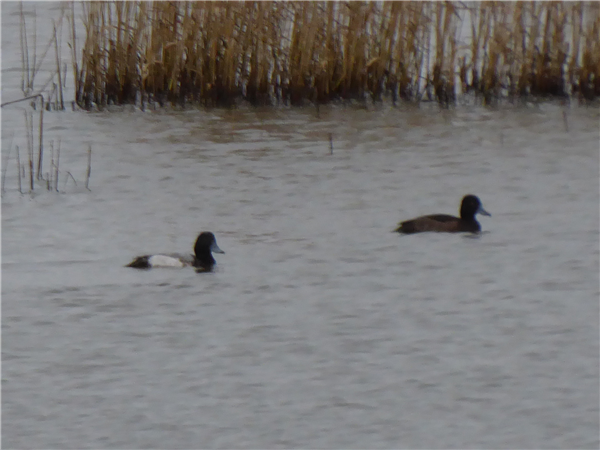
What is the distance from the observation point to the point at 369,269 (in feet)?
25.1

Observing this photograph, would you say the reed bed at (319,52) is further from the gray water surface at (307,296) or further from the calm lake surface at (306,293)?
the gray water surface at (307,296)

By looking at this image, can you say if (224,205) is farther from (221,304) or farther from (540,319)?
(540,319)

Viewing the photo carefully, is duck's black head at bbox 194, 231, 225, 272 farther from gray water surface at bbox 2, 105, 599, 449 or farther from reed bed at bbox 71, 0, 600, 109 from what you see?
reed bed at bbox 71, 0, 600, 109

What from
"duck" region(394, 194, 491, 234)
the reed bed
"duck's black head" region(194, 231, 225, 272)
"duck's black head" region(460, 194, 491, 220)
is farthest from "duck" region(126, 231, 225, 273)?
the reed bed

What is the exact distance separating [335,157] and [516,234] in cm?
308

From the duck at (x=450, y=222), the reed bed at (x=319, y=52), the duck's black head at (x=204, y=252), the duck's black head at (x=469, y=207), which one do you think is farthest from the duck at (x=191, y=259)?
the reed bed at (x=319, y=52)

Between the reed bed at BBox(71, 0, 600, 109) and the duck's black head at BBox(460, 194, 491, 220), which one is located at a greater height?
the reed bed at BBox(71, 0, 600, 109)

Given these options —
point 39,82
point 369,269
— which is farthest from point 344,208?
point 39,82

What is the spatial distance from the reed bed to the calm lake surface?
0.54m

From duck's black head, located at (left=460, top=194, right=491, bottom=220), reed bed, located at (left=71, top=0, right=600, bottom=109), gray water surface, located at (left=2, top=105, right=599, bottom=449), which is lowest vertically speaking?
gray water surface, located at (left=2, top=105, right=599, bottom=449)

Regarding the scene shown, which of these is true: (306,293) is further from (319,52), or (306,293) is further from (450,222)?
(319,52)

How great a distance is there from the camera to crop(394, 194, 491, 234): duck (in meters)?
8.49

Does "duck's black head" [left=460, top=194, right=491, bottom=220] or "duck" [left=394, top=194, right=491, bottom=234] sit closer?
"duck" [left=394, top=194, right=491, bottom=234]

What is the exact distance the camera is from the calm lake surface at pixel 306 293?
5250mm
